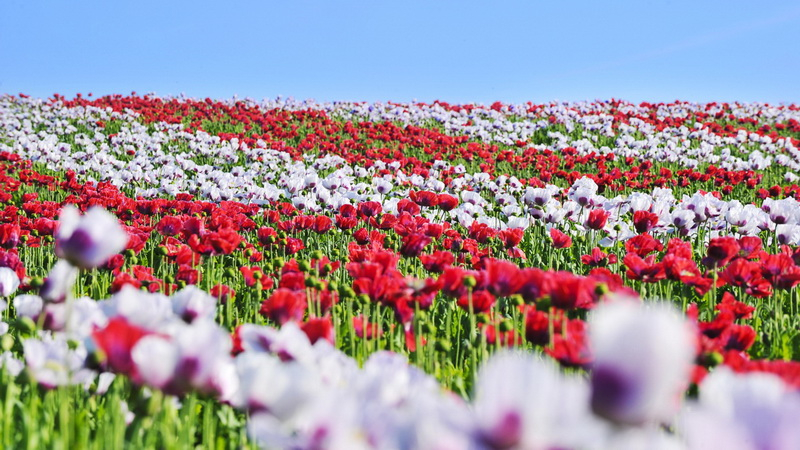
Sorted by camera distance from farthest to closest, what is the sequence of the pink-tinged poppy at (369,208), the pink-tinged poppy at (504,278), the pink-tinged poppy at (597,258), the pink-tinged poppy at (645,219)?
the pink-tinged poppy at (369,208) < the pink-tinged poppy at (645,219) < the pink-tinged poppy at (597,258) < the pink-tinged poppy at (504,278)

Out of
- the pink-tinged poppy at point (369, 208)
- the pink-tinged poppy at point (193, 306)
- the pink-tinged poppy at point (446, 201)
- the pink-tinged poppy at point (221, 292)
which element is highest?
the pink-tinged poppy at point (446, 201)

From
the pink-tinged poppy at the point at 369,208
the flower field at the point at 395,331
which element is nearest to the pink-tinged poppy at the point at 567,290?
the flower field at the point at 395,331

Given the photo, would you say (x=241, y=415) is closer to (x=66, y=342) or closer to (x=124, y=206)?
(x=66, y=342)

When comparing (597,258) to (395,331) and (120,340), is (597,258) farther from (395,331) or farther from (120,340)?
(120,340)

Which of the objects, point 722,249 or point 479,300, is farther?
point 722,249

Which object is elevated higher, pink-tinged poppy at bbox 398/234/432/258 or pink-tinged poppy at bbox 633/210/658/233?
pink-tinged poppy at bbox 633/210/658/233

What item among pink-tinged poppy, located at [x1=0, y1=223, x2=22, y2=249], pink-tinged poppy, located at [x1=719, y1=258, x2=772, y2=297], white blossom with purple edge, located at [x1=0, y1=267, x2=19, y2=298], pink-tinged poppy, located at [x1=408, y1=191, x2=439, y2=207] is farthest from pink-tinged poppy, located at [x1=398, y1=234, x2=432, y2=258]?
pink-tinged poppy, located at [x1=0, y1=223, x2=22, y2=249]

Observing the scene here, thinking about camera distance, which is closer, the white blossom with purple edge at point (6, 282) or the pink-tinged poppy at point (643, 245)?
the white blossom with purple edge at point (6, 282)

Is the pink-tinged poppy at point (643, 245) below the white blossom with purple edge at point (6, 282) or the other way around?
the other way around

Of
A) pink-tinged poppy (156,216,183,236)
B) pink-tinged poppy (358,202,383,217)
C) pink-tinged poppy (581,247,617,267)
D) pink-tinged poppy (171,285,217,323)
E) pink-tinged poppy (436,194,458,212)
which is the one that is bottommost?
pink-tinged poppy (581,247,617,267)

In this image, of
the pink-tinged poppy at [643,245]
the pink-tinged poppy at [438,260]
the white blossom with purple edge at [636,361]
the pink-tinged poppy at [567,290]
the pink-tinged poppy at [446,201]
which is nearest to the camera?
the white blossom with purple edge at [636,361]

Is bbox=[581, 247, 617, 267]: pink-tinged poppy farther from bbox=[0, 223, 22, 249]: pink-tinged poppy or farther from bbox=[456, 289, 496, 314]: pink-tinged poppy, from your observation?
bbox=[0, 223, 22, 249]: pink-tinged poppy

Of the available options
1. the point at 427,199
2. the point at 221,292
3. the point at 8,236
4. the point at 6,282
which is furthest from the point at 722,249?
the point at 8,236

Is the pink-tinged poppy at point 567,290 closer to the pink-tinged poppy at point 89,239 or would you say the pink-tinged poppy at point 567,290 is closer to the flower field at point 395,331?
the flower field at point 395,331
